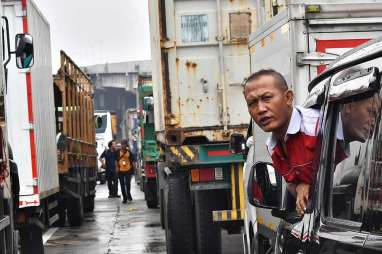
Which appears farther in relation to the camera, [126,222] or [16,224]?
[126,222]

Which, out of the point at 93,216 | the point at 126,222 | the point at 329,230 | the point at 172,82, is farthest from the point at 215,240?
the point at 93,216

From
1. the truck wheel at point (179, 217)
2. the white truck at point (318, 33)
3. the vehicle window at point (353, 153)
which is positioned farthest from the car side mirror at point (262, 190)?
the truck wheel at point (179, 217)

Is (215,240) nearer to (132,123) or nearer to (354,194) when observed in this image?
(354,194)

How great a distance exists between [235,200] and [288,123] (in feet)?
21.9

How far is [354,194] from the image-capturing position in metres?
3.56

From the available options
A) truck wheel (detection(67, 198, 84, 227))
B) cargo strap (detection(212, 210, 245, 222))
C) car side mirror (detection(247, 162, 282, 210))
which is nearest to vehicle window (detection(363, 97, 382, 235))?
car side mirror (detection(247, 162, 282, 210))

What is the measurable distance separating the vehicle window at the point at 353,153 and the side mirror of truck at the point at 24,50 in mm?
6649

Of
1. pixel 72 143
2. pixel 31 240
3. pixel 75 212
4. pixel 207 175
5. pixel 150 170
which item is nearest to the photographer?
pixel 207 175

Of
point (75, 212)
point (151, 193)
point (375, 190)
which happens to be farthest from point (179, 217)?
point (151, 193)

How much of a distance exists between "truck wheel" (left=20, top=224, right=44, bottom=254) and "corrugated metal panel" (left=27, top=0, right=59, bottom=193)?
0.48 metres

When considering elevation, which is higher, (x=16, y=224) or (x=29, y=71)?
(x=29, y=71)

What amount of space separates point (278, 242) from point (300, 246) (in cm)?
57

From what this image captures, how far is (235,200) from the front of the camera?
35.4ft

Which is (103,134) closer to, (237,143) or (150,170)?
(150,170)
